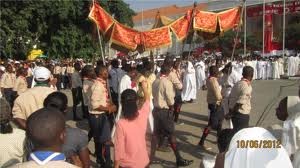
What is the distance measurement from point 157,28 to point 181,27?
579 millimetres

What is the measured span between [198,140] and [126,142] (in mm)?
5319

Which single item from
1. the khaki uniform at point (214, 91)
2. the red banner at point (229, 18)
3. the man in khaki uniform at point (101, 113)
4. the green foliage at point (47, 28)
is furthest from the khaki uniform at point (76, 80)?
the green foliage at point (47, 28)

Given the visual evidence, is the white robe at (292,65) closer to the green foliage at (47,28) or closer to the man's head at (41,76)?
the green foliage at (47,28)

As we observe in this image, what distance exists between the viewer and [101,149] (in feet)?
27.7

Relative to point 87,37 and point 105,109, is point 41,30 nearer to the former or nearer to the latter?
point 87,37

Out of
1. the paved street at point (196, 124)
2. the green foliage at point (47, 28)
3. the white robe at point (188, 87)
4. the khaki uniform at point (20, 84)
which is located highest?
the green foliage at point (47, 28)

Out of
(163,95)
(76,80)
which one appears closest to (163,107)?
(163,95)

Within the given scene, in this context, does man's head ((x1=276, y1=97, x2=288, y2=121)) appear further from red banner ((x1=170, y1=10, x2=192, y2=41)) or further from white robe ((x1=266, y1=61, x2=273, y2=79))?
white robe ((x1=266, y1=61, x2=273, y2=79))

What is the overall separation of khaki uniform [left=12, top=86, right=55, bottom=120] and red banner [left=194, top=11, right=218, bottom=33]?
7.14m

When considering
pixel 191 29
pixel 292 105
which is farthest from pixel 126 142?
pixel 191 29

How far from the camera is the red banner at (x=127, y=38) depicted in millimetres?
Result: 11555

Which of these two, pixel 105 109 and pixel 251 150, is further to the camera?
pixel 105 109

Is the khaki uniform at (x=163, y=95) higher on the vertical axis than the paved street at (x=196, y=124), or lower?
higher

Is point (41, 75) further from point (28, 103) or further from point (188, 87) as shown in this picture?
point (188, 87)
